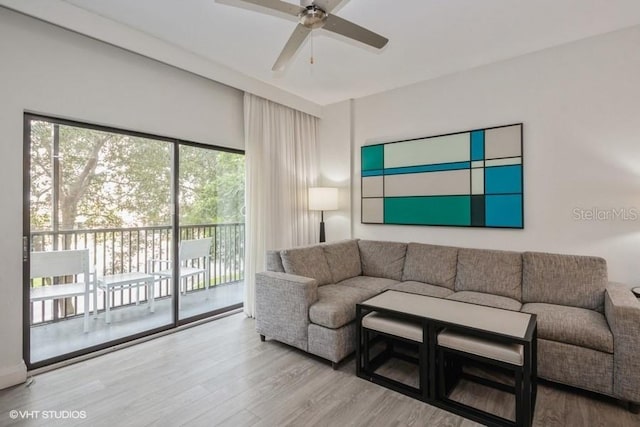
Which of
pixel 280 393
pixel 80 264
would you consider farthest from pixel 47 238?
pixel 280 393

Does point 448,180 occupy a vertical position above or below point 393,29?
below

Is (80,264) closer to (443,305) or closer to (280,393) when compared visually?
(280,393)

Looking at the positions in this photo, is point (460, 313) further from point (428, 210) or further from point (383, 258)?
point (428, 210)

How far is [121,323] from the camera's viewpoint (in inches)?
122

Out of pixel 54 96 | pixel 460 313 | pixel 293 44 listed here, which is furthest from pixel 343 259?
pixel 54 96

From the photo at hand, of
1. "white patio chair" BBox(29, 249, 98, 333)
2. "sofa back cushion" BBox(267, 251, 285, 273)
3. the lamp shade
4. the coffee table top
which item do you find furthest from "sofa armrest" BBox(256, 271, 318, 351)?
"white patio chair" BBox(29, 249, 98, 333)

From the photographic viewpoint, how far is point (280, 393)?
2.18 metres

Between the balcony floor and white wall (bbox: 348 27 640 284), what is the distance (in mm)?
2767

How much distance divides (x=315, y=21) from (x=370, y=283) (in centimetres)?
244

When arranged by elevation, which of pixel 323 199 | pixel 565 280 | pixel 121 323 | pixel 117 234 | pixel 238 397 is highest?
pixel 323 199

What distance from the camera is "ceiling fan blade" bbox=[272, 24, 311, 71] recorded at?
198 centimetres

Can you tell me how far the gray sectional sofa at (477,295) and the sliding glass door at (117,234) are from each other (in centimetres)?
101

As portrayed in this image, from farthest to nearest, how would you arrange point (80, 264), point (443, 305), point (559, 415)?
point (80, 264) < point (443, 305) < point (559, 415)

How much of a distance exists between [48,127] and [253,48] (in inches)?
71.7
